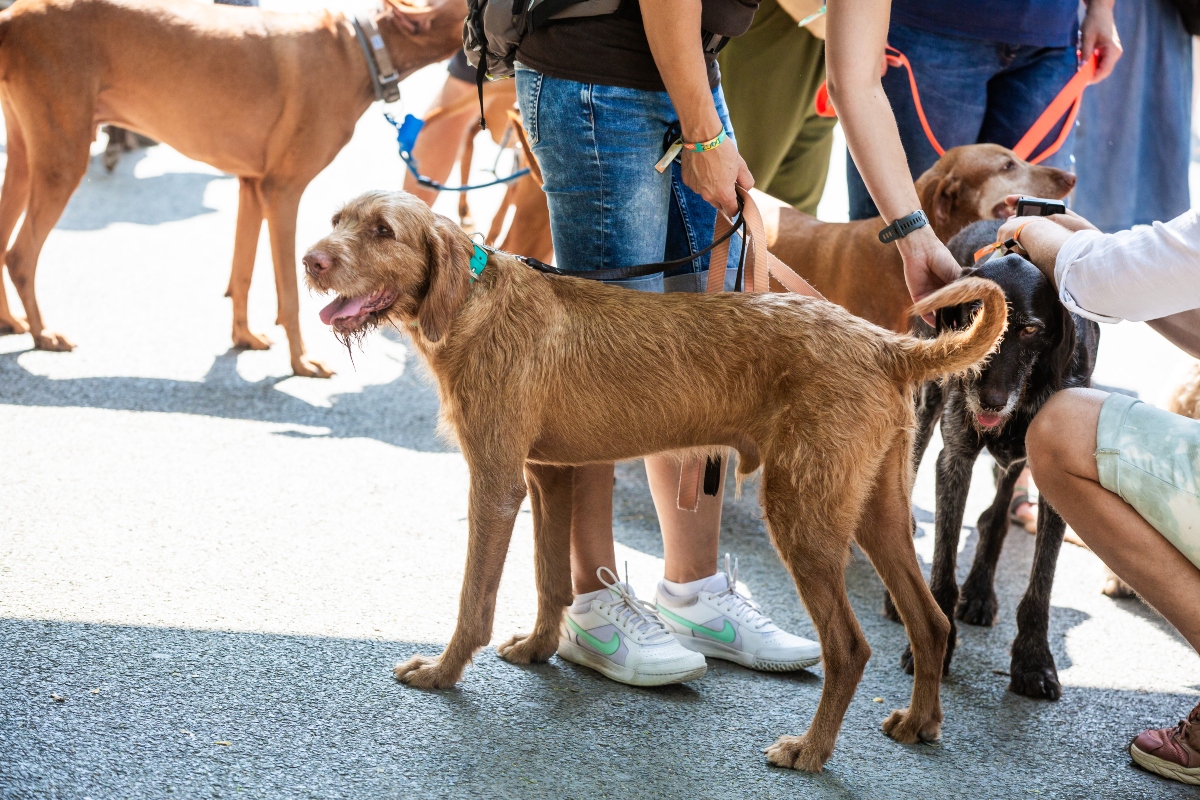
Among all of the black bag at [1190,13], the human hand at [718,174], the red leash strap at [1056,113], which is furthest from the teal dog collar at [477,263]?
the black bag at [1190,13]

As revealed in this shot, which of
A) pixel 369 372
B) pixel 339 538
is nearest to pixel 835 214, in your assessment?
pixel 369 372

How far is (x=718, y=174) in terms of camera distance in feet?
7.70

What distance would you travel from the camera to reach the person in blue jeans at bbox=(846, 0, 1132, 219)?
3631 mm

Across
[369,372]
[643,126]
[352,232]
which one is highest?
[643,126]

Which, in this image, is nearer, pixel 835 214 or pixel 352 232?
pixel 352 232

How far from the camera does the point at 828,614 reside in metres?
2.27

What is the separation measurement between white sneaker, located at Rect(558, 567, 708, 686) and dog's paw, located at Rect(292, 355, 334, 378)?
270cm

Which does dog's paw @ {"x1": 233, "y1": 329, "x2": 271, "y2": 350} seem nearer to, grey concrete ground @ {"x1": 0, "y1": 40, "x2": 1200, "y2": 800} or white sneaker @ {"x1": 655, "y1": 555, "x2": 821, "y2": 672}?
grey concrete ground @ {"x1": 0, "y1": 40, "x2": 1200, "y2": 800}

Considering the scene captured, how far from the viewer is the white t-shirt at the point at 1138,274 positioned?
2096 mm

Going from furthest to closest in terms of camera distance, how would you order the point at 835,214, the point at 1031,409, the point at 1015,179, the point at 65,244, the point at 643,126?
the point at 835,214 < the point at 65,244 < the point at 1015,179 < the point at 1031,409 < the point at 643,126

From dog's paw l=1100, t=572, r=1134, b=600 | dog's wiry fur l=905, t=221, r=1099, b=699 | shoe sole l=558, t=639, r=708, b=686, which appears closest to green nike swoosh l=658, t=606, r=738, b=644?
shoe sole l=558, t=639, r=708, b=686

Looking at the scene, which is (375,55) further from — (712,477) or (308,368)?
(712,477)

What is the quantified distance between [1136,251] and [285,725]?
2089 mm

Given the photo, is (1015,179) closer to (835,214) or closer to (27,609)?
(27,609)
